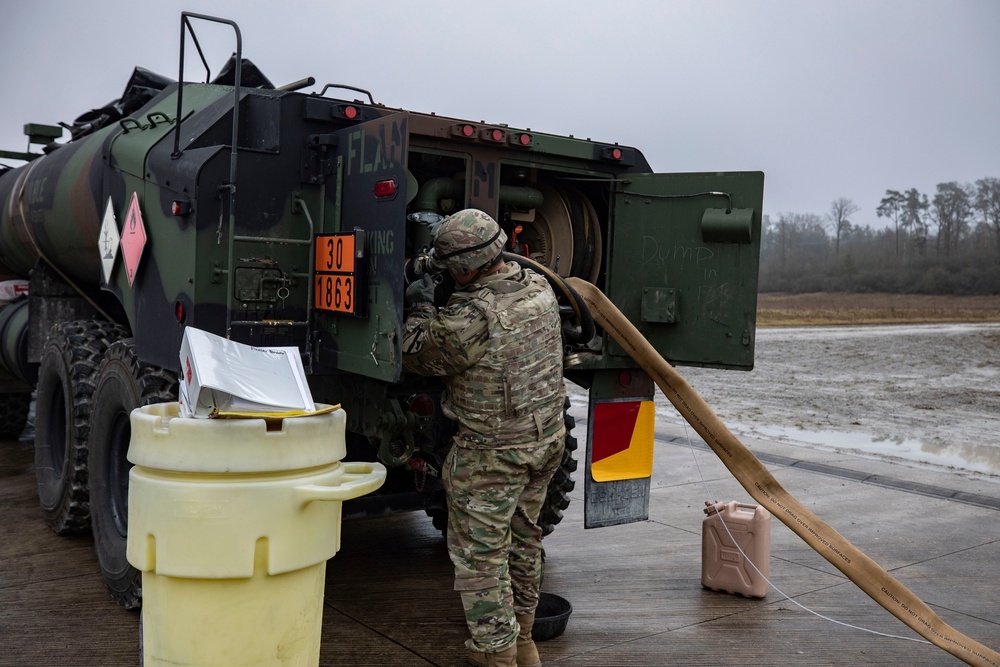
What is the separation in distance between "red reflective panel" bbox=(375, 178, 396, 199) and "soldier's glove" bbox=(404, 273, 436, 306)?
14.6 inches

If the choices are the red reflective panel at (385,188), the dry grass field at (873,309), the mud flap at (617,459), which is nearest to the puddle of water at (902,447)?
the mud flap at (617,459)

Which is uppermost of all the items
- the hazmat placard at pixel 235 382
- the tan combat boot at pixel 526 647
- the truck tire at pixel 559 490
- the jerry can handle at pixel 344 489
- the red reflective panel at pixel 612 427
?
the hazmat placard at pixel 235 382

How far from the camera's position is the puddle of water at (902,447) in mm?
8391

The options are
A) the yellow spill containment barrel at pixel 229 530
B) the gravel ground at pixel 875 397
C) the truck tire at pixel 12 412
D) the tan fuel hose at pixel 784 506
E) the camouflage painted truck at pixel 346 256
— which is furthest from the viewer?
the gravel ground at pixel 875 397

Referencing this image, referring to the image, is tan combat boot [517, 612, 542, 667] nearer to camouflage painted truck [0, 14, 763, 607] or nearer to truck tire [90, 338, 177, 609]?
camouflage painted truck [0, 14, 763, 607]

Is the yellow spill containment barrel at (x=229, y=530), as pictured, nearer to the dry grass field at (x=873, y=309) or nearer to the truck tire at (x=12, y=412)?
the truck tire at (x=12, y=412)

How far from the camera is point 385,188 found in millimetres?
3479

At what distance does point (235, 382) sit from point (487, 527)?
4.26ft

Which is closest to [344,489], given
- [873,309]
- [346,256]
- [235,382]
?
[235,382]

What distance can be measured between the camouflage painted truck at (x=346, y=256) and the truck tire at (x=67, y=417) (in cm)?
1

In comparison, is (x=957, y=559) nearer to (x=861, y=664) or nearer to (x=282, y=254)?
(x=861, y=664)

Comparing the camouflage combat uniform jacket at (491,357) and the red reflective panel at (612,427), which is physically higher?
the camouflage combat uniform jacket at (491,357)

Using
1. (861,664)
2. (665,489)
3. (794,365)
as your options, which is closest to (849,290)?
(794,365)

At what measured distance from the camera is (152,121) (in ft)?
15.3
